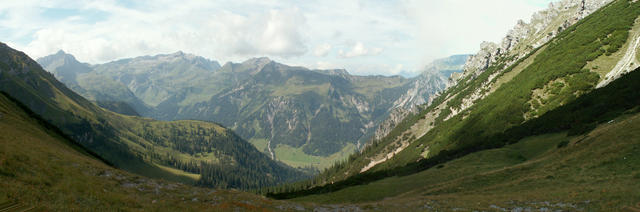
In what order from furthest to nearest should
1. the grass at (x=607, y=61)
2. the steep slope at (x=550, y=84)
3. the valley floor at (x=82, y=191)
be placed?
the steep slope at (x=550, y=84) → the grass at (x=607, y=61) → the valley floor at (x=82, y=191)

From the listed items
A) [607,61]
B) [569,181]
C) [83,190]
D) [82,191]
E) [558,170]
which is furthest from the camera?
[607,61]

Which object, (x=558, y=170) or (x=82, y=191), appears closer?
(x=82, y=191)

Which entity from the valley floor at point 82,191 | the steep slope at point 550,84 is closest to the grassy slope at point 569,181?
the valley floor at point 82,191

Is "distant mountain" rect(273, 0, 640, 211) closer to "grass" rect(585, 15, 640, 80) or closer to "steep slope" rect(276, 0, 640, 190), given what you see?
"grass" rect(585, 15, 640, 80)

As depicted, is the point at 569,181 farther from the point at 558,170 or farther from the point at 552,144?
the point at 552,144

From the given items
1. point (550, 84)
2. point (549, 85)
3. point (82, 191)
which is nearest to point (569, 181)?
point (82, 191)

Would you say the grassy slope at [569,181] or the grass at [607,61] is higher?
the grass at [607,61]

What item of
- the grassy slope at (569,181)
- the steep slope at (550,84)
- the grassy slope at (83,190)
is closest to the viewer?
the grassy slope at (83,190)

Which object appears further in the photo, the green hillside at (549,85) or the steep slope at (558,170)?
the green hillside at (549,85)

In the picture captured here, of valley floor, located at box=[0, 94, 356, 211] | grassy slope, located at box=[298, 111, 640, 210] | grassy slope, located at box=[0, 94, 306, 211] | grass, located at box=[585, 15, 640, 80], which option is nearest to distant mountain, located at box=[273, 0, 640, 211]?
grassy slope, located at box=[298, 111, 640, 210]

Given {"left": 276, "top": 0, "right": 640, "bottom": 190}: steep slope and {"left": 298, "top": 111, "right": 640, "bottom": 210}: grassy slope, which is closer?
{"left": 298, "top": 111, "right": 640, "bottom": 210}: grassy slope

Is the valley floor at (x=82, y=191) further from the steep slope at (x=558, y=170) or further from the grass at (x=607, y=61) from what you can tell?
the grass at (x=607, y=61)

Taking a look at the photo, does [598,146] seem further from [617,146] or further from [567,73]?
[567,73]

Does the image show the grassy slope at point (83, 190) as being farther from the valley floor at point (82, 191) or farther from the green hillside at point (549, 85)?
the green hillside at point (549, 85)
